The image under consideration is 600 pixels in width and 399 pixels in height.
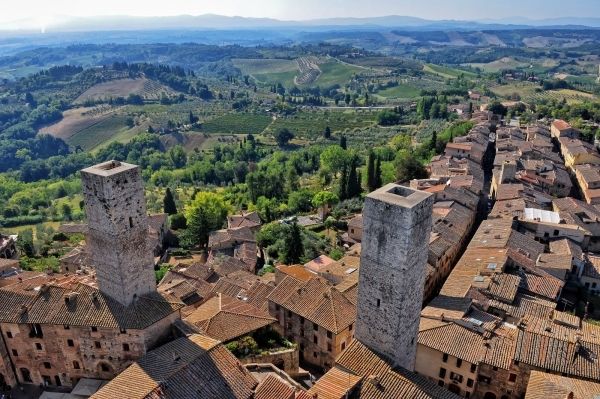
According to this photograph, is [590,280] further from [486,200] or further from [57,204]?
[57,204]

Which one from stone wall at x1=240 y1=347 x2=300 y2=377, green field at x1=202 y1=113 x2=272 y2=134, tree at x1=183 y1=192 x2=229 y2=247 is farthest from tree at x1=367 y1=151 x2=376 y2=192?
green field at x1=202 y1=113 x2=272 y2=134

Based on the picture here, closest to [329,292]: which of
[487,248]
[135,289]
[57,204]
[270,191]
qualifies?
[135,289]

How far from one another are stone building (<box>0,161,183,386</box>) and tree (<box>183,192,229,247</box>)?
134ft

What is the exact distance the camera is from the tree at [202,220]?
7394 centimetres

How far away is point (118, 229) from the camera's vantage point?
97.7 ft

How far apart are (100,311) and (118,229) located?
5.99m

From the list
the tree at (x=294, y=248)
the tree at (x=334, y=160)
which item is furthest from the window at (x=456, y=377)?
the tree at (x=334, y=160)

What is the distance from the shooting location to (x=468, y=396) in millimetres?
35094

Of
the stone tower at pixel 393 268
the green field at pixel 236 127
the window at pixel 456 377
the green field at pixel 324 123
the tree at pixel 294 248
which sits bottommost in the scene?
the green field at pixel 236 127

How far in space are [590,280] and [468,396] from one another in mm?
22187

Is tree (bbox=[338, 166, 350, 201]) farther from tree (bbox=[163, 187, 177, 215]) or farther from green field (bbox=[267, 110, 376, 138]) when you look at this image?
green field (bbox=[267, 110, 376, 138])

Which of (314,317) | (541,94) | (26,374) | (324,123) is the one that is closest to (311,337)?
(314,317)

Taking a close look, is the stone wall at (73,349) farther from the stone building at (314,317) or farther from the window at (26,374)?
the stone building at (314,317)

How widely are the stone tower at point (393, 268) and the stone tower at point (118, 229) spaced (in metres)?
15.1
